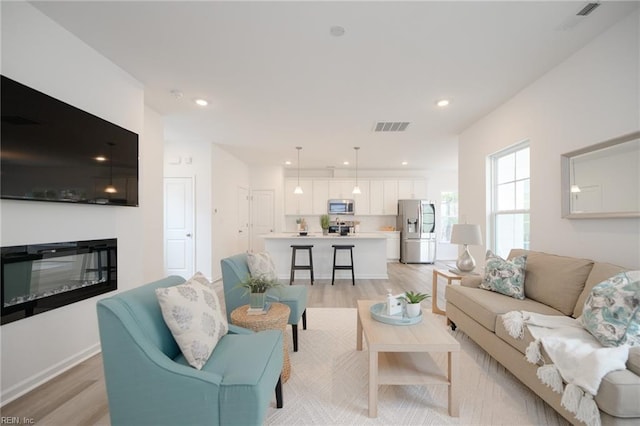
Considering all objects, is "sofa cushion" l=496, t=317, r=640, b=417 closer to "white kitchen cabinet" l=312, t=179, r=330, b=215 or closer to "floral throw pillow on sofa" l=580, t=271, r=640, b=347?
"floral throw pillow on sofa" l=580, t=271, r=640, b=347

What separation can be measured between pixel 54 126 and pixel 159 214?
6.13 feet

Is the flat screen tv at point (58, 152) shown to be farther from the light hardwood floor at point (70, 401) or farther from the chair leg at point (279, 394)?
the chair leg at point (279, 394)

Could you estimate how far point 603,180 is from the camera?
7.11ft

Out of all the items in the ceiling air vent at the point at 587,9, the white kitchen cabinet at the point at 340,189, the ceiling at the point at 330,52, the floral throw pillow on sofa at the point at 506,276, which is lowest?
the floral throw pillow on sofa at the point at 506,276

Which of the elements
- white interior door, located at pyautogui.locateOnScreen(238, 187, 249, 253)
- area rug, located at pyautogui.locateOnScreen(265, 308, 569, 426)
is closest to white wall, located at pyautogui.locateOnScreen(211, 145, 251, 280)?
white interior door, located at pyautogui.locateOnScreen(238, 187, 249, 253)

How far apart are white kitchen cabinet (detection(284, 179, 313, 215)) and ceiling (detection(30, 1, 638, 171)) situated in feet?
11.7

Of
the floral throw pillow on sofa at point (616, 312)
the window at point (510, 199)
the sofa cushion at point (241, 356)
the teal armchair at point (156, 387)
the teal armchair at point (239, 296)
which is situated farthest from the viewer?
the window at point (510, 199)

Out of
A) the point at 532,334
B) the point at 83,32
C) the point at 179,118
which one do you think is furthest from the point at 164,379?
the point at 179,118

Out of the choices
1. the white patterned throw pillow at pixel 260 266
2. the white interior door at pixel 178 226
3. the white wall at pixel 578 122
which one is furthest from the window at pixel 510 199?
the white interior door at pixel 178 226

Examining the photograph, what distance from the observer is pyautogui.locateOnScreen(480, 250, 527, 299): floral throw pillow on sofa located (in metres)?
2.49

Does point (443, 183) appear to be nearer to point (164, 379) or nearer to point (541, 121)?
point (541, 121)

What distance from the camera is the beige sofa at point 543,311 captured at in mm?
1252

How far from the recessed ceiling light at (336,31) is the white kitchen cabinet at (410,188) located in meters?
5.91

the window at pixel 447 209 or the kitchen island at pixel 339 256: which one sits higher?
the window at pixel 447 209
